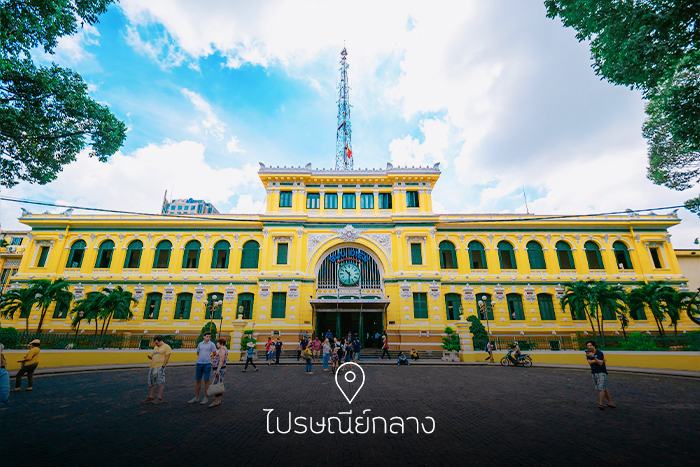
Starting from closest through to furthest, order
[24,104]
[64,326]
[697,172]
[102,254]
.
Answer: [24,104] → [697,172] → [64,326] → [102,254]

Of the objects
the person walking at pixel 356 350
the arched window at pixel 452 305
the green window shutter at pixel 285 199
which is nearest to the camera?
the person walking at pixel 356 350

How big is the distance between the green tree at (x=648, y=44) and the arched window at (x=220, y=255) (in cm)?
2821

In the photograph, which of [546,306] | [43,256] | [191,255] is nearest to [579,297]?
[546,306]

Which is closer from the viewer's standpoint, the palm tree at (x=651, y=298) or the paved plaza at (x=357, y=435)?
the paved plaza at (x=357, y=435)

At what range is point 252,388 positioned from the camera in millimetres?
11203

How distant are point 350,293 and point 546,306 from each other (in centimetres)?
1779

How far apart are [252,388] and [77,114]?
48.1ft

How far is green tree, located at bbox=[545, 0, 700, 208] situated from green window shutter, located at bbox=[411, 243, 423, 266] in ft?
59.1

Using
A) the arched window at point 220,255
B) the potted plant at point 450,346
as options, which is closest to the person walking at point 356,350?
the potted plant at point 450,346

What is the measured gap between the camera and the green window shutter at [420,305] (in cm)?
2569

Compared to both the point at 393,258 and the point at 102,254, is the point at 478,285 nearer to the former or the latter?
the point at 393,258

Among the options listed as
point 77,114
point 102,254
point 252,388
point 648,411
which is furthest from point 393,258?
point 102,254

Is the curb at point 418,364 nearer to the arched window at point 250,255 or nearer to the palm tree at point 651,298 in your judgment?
the palm tree at point 651,298

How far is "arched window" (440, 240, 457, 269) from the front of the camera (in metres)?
28.9
